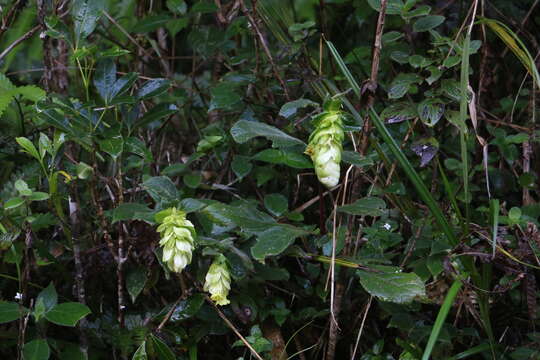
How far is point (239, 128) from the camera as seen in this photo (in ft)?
3.75

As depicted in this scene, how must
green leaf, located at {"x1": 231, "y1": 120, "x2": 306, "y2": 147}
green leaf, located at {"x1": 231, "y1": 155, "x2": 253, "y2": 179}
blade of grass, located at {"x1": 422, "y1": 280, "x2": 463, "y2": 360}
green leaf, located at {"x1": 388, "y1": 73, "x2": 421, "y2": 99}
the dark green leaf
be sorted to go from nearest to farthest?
blade of grass, located at {"x1": 422, "y1": 280, "x2": 463, "y2": 360}, green leaf, located at {"x1": 231, "y1": 120, "x2": 306, "y2": 147}, green leaf, located at {"x1": 388, "y1": 73, "x2": 421, "y2": 99}, green leaf, located at {"x1": 231, "y1": 155, "x2": 253, "y2": 179}, the dark green leaf

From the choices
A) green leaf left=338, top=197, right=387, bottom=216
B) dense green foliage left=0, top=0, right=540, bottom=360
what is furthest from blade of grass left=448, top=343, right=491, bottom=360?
green leaf left=338, top=197, right=387, bottom=216

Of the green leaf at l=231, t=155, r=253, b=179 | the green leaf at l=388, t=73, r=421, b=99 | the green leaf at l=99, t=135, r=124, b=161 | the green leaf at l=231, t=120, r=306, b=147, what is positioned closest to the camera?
the green leaf at l=231, t=120, r=306, b=147

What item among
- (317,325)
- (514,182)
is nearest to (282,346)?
(317,325)

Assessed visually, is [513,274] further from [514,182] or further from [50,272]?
[50,272]

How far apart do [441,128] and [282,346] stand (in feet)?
2.43

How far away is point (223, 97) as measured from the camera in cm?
154

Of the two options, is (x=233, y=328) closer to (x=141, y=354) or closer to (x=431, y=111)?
(x=141, y=354)

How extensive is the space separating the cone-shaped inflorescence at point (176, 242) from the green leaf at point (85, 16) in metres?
0.49

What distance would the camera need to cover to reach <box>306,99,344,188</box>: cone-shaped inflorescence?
1.02 metres

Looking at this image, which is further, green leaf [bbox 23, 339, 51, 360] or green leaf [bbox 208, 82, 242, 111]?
green leaf [bbox 208, 82, 242, 111]

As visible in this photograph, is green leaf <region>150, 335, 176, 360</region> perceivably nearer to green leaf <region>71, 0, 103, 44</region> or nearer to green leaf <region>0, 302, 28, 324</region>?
green leaf <region>0, 302, 28, 324</region>

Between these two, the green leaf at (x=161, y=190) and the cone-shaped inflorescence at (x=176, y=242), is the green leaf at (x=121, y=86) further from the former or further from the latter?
the cone-shaped inflorescence at (x=176, y=242)

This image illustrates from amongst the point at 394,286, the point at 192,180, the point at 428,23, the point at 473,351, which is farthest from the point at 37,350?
the point at 428,23
